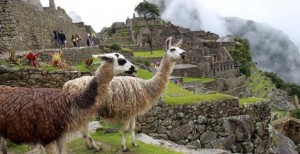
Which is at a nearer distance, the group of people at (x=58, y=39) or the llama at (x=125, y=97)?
the llama at (x=125, y=97)

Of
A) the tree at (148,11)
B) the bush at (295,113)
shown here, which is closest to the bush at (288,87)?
the bush at (295,113)

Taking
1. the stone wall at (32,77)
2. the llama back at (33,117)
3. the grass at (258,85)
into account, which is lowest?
the grass at (258,85)

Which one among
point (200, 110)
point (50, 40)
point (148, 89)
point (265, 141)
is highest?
point (50, 40)

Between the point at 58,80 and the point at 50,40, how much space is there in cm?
1007

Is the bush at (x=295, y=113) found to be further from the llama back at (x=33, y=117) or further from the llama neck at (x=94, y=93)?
the llama back at (x=33, y=117)

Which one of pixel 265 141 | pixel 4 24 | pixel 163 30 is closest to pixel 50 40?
pixel 4 24

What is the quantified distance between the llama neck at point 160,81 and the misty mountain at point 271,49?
10205 cm

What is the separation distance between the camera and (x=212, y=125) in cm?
1275

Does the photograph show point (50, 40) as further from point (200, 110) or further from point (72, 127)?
point (72, 127)

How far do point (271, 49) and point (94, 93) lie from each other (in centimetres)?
11791

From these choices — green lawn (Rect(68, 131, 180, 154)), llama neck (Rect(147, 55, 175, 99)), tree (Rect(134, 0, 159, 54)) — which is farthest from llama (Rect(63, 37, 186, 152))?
tree (Rect(134, 0, 159, 54))

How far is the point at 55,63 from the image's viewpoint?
39.0 ft

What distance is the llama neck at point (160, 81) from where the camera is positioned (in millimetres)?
8648

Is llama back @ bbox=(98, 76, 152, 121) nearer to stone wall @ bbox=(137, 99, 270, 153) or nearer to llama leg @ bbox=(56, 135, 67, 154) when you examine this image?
llama leg @ bbox=(56, 135, 67, 154)
